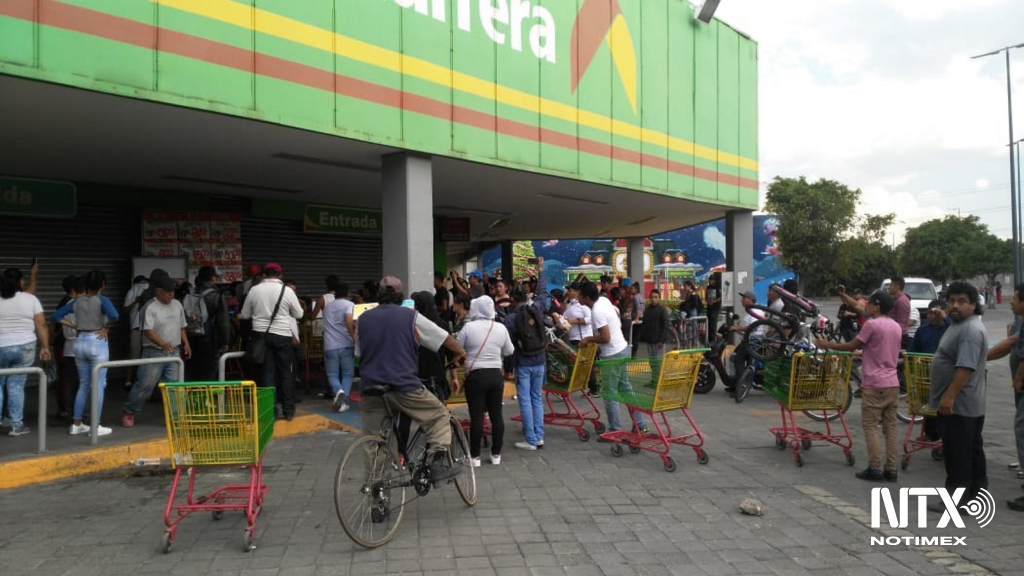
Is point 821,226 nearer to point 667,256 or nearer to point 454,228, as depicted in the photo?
point 667,256

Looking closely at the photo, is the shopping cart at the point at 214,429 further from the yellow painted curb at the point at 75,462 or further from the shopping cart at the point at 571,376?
the shopping cart at the point at 571,376

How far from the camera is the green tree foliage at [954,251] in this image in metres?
56.2

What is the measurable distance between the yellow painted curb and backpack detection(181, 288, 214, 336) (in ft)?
7.63

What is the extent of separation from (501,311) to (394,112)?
3447 millimetres

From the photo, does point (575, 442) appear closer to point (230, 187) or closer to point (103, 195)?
point (230, 187)

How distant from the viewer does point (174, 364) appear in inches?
290

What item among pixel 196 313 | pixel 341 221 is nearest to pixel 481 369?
pixel 196 313

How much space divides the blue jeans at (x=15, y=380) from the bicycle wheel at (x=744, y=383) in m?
9.31

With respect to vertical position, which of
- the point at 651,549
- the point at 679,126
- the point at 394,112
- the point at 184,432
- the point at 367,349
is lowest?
the point at 651,549

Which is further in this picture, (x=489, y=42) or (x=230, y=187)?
(x=230, y=187)

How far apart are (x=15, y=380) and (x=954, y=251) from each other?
68155 mm

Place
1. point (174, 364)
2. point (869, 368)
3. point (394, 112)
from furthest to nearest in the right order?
1. point (394, 112)
2. point (174, 364)
3. point (869, 368)

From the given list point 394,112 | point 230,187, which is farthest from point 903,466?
point 230,187

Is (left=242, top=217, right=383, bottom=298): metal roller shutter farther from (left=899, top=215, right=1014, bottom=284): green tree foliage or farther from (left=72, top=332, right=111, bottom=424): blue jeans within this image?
(left=899, top=215, right=1014, bottom=284): green tree foliage
